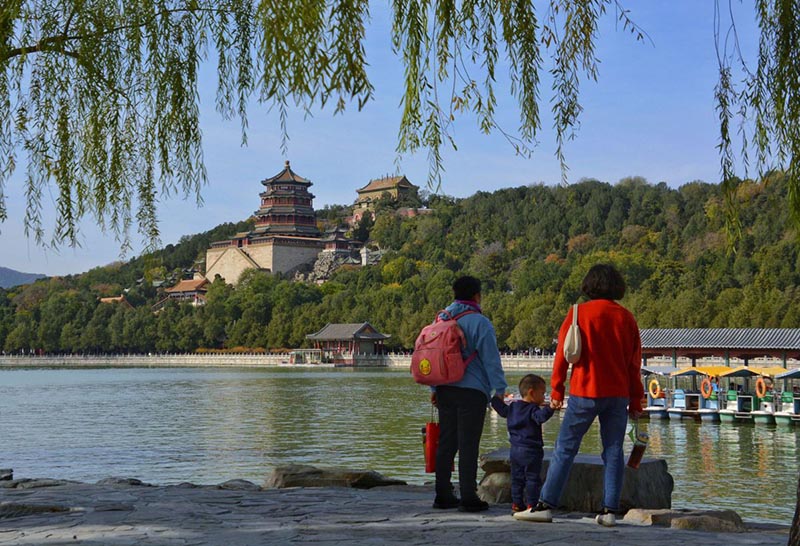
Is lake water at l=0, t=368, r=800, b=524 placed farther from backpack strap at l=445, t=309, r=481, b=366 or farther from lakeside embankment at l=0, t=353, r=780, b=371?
lakeside embankment at l=0, t=353, r=780, b=371

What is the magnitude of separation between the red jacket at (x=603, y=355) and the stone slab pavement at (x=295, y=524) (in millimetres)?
698

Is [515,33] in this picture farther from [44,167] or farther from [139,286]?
[139,286]

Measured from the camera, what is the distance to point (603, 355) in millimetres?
4820

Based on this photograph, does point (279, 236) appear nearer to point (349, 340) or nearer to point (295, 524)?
point (349, 340)

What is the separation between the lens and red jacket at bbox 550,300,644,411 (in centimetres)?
480

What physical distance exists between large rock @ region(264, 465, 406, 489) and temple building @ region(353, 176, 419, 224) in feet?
411

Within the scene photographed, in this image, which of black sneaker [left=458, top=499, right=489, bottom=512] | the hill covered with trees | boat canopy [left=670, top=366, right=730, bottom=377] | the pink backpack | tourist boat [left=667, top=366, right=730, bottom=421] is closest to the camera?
the pink backpack

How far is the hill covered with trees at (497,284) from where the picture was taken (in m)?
63.8

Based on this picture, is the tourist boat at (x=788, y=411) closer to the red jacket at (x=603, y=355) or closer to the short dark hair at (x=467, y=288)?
the short dark hair at (x=467, y=288)

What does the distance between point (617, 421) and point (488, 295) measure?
249 feet

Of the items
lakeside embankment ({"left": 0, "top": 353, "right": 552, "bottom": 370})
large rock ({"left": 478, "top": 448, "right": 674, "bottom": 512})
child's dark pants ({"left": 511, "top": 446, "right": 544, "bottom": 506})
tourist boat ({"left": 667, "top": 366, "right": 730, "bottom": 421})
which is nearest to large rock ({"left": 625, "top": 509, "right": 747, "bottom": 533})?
large rock ({"left": 478, "top": 448, "right": 674, "bottom": 512})

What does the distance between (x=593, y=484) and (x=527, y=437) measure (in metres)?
0.76

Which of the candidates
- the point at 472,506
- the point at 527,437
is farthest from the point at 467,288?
the point at 472,506

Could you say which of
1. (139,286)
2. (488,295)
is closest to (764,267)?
(488,295)
